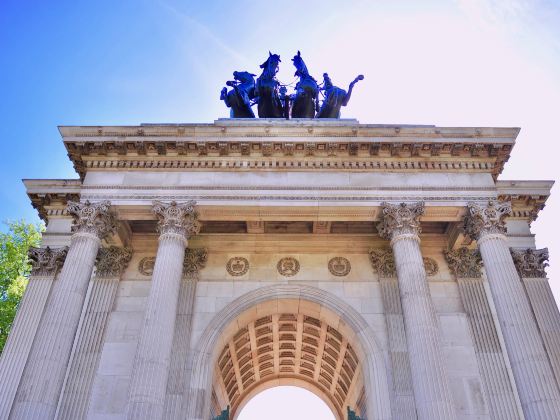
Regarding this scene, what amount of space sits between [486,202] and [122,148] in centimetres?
1457

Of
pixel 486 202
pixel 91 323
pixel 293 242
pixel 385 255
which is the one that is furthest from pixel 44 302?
pixel 486 202

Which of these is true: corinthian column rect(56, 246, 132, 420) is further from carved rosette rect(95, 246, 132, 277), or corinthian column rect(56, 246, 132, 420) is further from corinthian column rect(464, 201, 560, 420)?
corinthian column rect(464, 201, 560, 420)

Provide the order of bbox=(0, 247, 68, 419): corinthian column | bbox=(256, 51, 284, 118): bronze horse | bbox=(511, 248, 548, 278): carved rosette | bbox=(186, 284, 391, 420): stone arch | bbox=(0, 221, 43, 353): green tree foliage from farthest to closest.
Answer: bbox=(0, 221, 43, 353): green tree foliage
bbox=(256, 51, 284, 118): bronze horse
bbox=(511, 248, 548, 278): carved rosette
bbox=(186, 284, 391, 420): stone arch
bbox=(0, 247, 68, 419): corinthian column

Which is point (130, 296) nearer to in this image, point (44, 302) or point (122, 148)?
point (44, 302)

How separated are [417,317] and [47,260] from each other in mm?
15065

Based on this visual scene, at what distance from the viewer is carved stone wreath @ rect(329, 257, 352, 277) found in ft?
69.4

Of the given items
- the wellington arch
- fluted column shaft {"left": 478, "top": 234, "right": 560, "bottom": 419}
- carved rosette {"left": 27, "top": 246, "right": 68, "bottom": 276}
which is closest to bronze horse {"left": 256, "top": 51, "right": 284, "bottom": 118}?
the wellington arch

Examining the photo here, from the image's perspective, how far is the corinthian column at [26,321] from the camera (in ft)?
57.9

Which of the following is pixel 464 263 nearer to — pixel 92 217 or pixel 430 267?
pixel 430 267

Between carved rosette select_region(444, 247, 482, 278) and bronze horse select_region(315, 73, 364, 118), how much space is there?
9.44 m

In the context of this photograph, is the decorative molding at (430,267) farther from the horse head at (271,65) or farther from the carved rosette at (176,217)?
the horse head at (271,65)

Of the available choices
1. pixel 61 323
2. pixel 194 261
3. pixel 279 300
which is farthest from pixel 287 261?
pixel 61 323

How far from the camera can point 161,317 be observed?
16266 millimetres

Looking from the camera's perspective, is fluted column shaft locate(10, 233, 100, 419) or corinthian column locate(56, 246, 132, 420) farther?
corinthian column locate(56, 246, 132, 420)
